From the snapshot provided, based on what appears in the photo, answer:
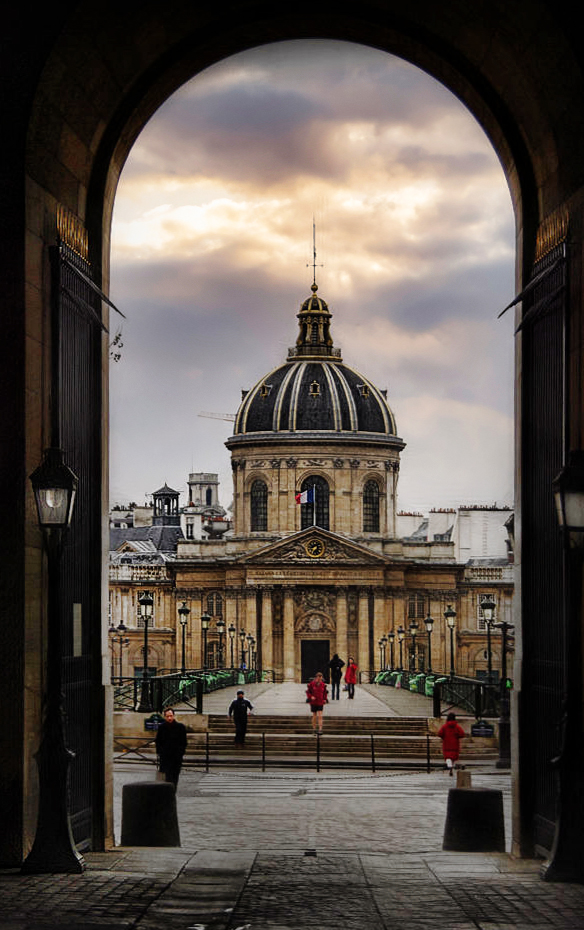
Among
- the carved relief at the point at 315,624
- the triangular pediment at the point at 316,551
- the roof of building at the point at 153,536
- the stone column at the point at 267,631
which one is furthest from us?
the roof of building at the point at 153,536

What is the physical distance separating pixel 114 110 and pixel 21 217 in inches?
121

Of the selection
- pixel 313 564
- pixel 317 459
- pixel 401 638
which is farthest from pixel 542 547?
pixel 317 459

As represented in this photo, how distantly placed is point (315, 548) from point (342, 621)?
5695mm

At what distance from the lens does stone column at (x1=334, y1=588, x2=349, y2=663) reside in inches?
4830

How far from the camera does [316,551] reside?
123 m

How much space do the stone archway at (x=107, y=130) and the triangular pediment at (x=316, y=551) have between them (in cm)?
10441

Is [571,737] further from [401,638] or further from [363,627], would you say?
[363,627]

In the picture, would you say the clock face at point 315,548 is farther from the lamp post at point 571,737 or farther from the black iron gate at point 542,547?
the lamp post at point 571,737

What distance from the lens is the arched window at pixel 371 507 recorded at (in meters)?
130

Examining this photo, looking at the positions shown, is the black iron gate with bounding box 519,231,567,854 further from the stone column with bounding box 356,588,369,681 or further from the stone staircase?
the stone column with bounding box 356,588,369,681

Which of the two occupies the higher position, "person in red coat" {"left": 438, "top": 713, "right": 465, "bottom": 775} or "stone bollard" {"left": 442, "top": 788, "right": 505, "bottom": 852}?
"stone bollard" {"left": 442, "top": 788, "right": 505, "bottom": 852}

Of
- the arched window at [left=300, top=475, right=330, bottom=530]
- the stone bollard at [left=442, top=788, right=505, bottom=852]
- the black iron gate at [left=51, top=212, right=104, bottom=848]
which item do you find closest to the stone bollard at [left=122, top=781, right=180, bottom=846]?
the black iron gate at [left=51, top=212, right=104, bottom=848]

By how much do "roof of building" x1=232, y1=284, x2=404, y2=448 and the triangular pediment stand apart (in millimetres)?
9819

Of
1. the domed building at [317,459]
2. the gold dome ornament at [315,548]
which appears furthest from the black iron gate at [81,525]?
the domed building at [317,459]
